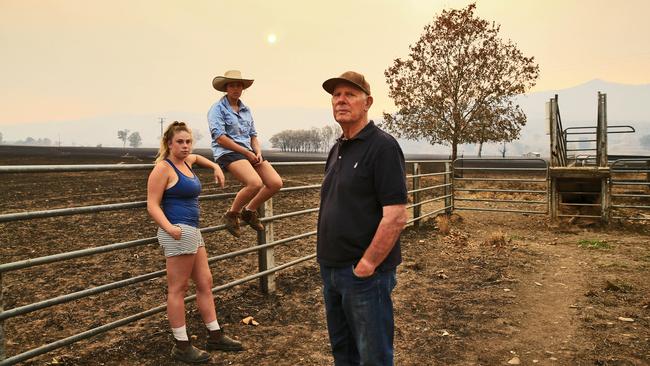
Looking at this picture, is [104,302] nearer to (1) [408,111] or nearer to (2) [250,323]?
(2) [250,323]

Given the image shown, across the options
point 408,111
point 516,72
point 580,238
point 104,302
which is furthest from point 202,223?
point 516,72

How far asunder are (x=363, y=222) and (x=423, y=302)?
10.2ft

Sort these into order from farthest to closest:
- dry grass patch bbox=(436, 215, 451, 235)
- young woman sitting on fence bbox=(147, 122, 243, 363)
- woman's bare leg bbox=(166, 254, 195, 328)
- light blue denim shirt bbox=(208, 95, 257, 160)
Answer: dry grass patch bbox=(436, 215, 451, 235), light blue denim shirt bbox=(208, 95, 257, 160), woman's bare leg bbox=(166, 254, 195, 328), young woman sitting on fence bbox=(147, 122, 243, 363)

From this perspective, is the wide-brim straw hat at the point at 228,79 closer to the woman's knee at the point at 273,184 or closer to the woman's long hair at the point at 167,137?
the woman's long hair at the point at 167,137

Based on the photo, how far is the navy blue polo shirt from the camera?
7.06 ft

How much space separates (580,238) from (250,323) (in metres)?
7.17

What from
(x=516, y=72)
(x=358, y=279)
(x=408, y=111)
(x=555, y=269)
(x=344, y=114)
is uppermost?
(x=516, y=72)

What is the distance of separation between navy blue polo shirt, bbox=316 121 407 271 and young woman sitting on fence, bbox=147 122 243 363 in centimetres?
139

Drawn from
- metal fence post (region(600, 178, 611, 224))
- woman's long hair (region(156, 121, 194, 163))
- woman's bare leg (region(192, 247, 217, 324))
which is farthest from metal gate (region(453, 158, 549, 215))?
woman's long hair (region(156, 121, 194, 163))

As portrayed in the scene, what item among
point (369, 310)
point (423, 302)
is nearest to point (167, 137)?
point (369, 310)

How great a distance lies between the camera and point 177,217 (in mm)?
3275

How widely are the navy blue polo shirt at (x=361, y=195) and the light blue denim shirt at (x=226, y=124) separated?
77.2 inches

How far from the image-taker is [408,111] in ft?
81.1

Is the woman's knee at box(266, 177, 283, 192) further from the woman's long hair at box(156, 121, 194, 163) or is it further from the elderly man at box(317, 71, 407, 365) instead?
the elderly man at box(317, 71, 407, 365)
